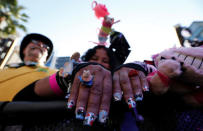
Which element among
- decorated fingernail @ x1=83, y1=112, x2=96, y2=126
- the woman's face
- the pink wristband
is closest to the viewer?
decorated fingernail @ x1=83, y1=112, x2=96, y2=126

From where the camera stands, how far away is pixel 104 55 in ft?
5.10

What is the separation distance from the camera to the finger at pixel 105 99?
1.39ft

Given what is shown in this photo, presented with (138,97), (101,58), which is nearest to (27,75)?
(101,58)

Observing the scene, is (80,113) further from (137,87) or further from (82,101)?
(137,87)

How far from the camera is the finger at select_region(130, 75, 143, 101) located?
0.44 m

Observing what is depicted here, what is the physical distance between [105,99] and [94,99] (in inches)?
1.7

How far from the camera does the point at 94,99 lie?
1.48 feet

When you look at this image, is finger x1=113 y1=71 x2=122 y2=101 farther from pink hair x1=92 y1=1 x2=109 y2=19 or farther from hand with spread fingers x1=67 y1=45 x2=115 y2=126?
pink hair x1=92 y1=1 x2=109 y2=19

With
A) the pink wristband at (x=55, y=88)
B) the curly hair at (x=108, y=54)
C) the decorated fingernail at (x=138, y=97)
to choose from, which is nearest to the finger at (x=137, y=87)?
the decorated fingernail at (x=138, y=97)

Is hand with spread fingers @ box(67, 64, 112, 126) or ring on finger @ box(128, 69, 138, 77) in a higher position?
ring on finger @ box(128, 69, 138, 77)

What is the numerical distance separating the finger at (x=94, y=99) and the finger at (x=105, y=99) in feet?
0.05

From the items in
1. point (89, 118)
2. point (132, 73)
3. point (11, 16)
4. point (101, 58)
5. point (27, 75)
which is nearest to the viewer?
point (89, 118)

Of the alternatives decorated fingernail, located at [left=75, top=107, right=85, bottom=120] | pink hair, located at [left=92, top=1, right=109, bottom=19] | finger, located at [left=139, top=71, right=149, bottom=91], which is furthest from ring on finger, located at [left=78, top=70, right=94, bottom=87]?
pink hair, located at [left=92, top=1, right=109, bottom=19]

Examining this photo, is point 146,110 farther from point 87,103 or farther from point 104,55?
point 104,55
